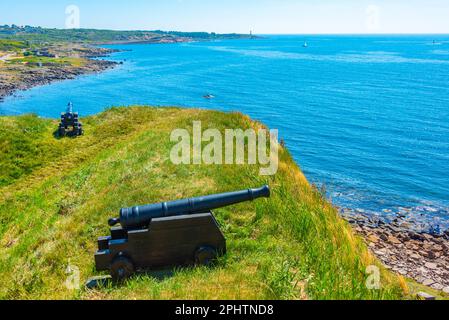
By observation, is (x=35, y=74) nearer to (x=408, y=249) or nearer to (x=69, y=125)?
(x=69, y=125)

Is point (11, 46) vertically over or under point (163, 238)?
over

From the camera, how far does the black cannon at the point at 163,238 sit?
7.30 m

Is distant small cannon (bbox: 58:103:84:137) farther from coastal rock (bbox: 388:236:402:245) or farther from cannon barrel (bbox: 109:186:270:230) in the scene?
coastal rock (bbox: 388:236:402:245)

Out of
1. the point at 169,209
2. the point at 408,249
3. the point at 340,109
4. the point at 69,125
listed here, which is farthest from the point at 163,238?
the point at 340,109

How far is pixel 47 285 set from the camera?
7836 mm

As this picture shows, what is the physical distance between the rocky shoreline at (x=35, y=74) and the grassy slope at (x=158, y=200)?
203 ft

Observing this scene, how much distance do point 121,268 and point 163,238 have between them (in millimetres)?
989

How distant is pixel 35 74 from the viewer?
94.9 meters

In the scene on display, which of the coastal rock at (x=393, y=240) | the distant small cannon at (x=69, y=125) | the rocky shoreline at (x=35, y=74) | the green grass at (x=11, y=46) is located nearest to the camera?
the coastal rock at (x=393, y=240)

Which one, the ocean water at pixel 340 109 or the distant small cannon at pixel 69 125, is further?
the ocean water at pixel 340 109

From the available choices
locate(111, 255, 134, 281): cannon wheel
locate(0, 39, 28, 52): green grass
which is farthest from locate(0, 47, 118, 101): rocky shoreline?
locate(111, 255, 134, 281): cannon wheel

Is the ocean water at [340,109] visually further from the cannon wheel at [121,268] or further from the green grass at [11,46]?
the green grass at [11,46]

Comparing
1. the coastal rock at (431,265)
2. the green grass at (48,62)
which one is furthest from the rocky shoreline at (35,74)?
the coastal rock at (431,265)
